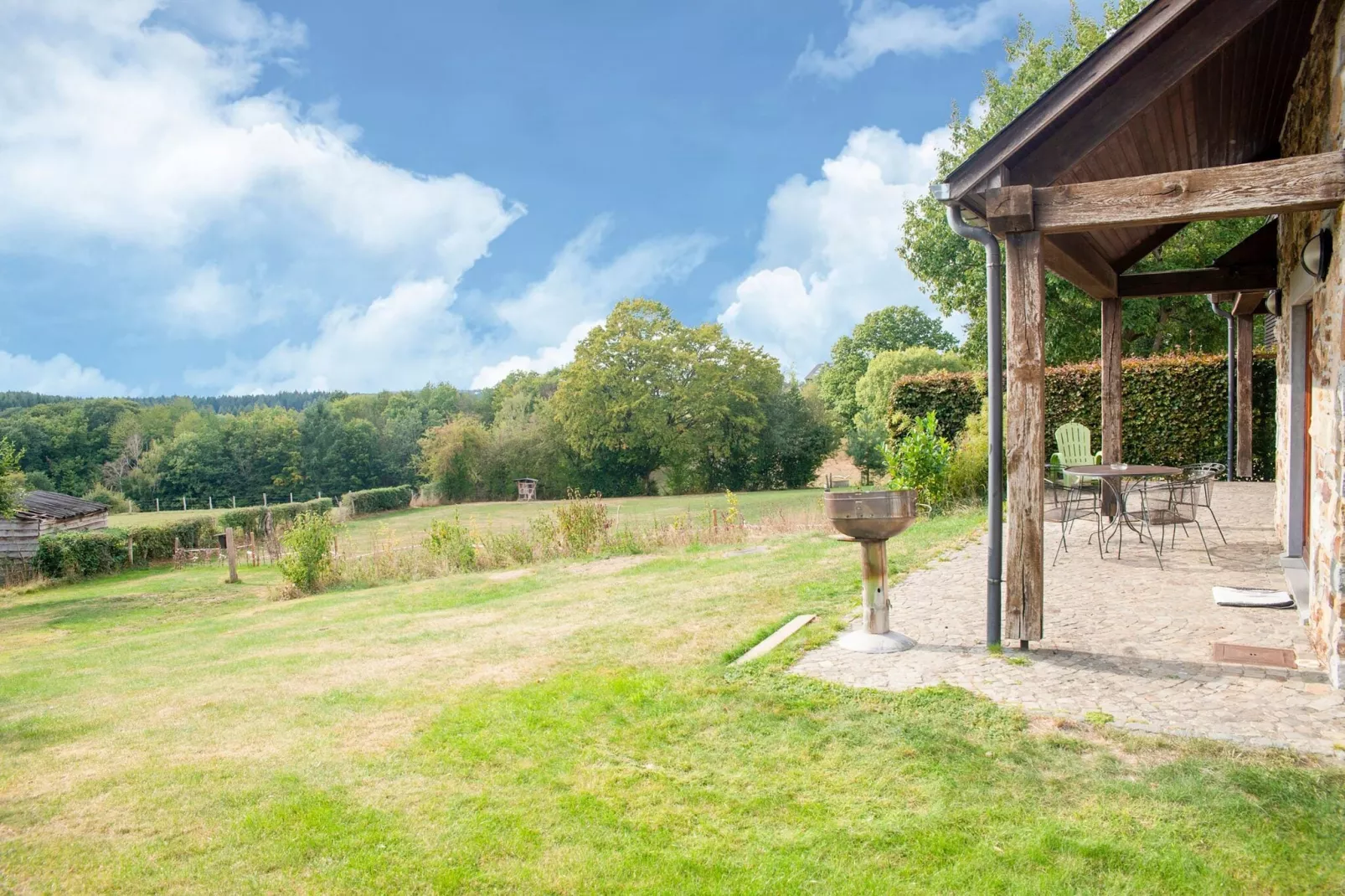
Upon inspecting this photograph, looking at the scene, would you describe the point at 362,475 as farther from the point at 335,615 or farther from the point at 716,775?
the point at 716,775

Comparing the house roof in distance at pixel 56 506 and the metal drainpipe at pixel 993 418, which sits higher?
the metal drainpipe at pixel 993 418

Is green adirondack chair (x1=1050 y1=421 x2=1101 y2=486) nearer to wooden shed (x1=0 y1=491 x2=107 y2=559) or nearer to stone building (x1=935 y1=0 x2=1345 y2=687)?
stone building (x1=935 y1=0 x2=1345 y2=687)

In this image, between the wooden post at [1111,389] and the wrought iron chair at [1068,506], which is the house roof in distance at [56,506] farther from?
the wooden post at [1111,389]

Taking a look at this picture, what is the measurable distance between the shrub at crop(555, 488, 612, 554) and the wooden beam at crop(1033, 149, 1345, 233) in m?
8.78

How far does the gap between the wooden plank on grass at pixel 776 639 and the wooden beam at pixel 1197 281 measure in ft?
18.6

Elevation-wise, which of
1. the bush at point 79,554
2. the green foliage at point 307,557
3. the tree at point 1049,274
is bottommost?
the bush at point 79,554

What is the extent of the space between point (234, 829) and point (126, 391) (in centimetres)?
6940

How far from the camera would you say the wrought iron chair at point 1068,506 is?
752 cm

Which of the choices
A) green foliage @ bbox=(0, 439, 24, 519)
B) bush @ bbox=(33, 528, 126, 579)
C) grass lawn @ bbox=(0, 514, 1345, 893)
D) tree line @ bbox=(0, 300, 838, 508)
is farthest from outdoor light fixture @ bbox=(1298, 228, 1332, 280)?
tree line @ bbox=(0, 300, 838, 508)

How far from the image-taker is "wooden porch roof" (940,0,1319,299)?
4.12 m

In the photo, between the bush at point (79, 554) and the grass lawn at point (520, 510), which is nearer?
the bush at point (79, 554)

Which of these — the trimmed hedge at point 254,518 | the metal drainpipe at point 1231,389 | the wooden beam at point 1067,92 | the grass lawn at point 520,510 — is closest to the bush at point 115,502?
the grass lawn at point 520,510

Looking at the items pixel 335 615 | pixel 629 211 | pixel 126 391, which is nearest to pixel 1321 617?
pixel 335 615

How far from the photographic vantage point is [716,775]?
10.7 ft
